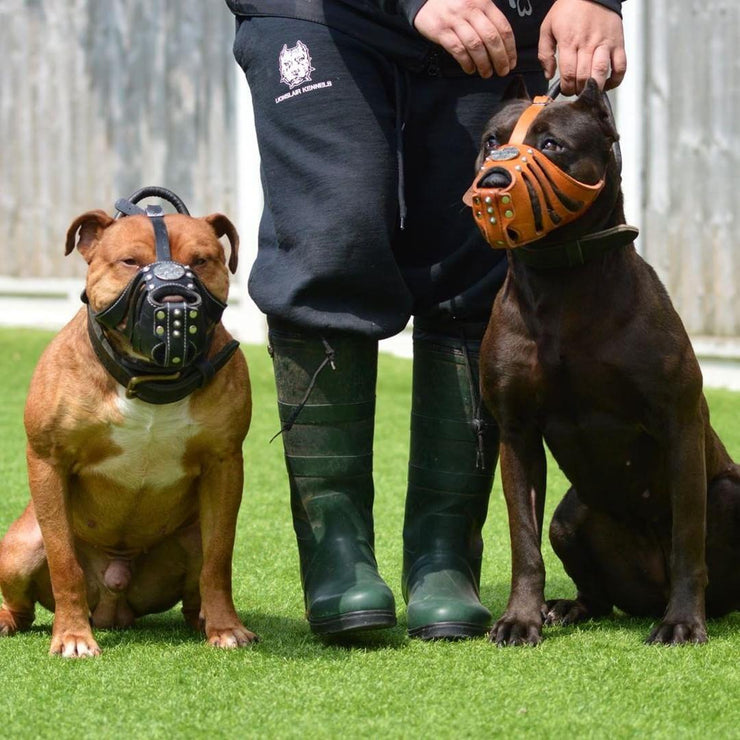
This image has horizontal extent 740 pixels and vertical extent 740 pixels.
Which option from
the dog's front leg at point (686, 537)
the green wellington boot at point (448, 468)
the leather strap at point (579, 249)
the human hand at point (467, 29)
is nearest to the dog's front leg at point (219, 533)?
the green wellington boot at point (448, 468)

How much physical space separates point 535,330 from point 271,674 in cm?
97

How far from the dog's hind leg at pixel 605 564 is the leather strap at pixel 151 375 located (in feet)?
3.24

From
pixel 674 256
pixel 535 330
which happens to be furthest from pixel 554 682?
pixel 674 256

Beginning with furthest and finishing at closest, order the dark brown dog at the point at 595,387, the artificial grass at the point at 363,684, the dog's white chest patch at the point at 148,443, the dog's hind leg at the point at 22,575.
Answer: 1. the dog's hind leg at the point at 22,575
2. the dog's white chest patch at the point at 148,443
3. the dark brown dog at the point at 595,387
4. the artificial grass at the point at 363,684

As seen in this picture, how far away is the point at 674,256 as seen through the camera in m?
7.46

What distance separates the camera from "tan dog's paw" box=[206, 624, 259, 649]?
10.1 feet

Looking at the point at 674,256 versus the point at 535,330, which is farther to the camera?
the point at 674,256

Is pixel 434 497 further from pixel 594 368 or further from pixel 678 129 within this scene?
pixel 678 129

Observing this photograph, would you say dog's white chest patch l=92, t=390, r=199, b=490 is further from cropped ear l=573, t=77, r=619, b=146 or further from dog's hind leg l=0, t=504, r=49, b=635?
cropped ear l=573, t=77, r=619, b=146

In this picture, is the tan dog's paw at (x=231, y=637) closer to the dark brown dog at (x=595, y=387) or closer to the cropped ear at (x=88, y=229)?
the dark brown dog at (x=595, y=387)

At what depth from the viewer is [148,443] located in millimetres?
3184

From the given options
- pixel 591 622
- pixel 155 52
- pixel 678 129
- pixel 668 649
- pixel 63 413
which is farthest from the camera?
pixel 155 52

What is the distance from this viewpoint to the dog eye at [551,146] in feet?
9.29

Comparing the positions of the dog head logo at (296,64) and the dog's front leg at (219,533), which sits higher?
the dog head logo at (296,64)
